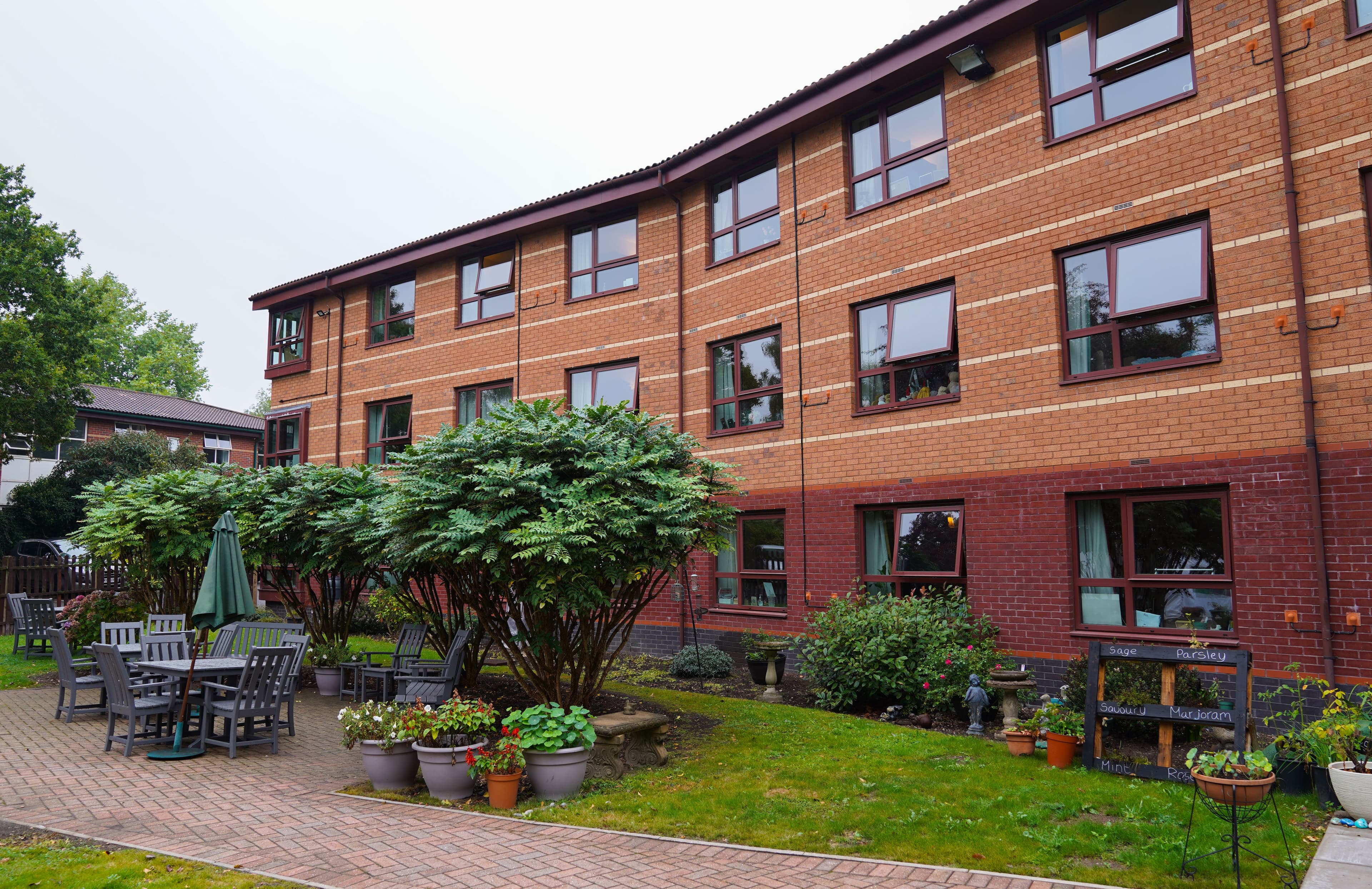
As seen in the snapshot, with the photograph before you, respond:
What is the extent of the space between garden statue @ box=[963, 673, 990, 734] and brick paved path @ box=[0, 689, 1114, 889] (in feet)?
14.8

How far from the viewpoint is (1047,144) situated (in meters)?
11.3

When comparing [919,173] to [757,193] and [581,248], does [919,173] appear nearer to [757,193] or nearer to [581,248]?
[757,193]

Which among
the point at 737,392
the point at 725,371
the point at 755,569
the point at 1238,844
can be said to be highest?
the point at 725,371

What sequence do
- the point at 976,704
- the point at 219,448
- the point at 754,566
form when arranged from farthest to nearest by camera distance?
the point at 219,448 < the point at 754,566 < the point at 976,704

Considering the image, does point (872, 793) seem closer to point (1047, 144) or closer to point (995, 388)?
point (995, 388)

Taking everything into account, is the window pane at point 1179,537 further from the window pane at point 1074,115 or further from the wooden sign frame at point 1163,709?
the window pane at point 1074,115

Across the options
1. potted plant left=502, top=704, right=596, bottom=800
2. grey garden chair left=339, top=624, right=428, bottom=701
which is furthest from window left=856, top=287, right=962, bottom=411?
potted plant left=502, top=704, right=596, bottom=800

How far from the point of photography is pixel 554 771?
22.7 feet

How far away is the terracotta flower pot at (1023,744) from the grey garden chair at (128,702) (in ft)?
26.5

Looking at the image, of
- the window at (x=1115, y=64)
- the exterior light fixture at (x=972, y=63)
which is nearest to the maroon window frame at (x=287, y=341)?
the exterior light fixture at (x=972, y=63)

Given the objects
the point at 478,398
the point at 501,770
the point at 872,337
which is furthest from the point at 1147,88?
the point at 478,398

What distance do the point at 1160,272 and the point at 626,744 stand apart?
7987 mm

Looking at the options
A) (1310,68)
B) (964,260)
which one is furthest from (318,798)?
(1310,68)

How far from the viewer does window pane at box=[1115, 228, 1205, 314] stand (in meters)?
9.96
